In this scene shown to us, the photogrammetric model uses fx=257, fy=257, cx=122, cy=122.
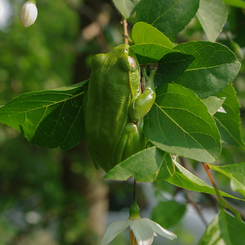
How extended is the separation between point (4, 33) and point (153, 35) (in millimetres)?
3717

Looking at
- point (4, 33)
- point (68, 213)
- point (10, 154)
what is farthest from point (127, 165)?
point (10, 154)

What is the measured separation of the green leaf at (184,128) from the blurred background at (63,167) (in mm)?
738

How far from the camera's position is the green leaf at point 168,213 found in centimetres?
131

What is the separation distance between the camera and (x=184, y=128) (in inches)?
19.5

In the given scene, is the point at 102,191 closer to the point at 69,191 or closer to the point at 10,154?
the point at 69,191

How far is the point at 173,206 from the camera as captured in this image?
138 cm

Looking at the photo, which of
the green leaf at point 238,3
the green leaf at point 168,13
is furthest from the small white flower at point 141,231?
the green leaf at point 238,3

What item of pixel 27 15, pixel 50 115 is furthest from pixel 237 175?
pixel 27 15

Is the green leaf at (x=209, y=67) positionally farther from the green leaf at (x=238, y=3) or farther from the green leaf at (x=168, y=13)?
the green leaf at (x=238, y=3)

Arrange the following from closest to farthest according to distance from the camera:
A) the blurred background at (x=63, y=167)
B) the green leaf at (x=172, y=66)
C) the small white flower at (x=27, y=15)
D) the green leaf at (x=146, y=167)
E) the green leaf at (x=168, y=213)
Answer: the green leaf at (x=146, y=167) < the green leaf at (x=172, y=66) < the small white flower at (x=27, y=15) < the green leaf at (x=168, y=213) < the blurred background at (x=63, y=167)

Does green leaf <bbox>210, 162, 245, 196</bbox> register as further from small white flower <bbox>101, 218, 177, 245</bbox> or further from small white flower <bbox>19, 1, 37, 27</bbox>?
small white flower <bbox>19, 1, 37, 27</bbox>

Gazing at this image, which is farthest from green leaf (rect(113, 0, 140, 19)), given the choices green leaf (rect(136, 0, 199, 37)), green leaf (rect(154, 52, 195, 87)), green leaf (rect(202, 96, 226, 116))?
green leaf (rect(202, 96, 226, 116))

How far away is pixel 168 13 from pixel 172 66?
16cm

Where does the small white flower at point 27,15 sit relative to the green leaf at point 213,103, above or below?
above
